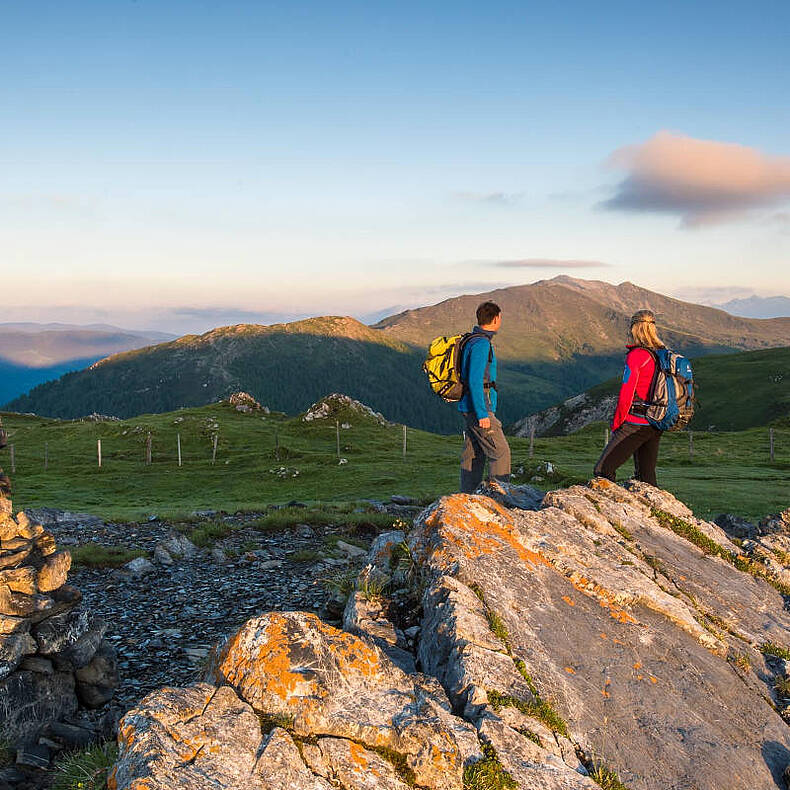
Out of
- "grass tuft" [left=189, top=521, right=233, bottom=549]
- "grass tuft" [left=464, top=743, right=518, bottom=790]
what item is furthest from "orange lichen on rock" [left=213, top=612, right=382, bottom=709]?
"grass tuft" [left=189, top=521, right=233, bottom=549]

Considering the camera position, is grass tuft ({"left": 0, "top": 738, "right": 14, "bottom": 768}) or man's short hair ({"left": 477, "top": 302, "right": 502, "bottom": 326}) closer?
grass tuft ({"left": 0, "top": 738, "right": 14, "bottom": 768})

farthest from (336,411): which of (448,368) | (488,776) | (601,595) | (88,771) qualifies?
(488,776)

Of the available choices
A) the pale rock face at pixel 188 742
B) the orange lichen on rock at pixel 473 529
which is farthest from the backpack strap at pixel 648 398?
the pale rock face at pixel 188 742

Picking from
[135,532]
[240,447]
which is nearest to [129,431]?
[240,447]

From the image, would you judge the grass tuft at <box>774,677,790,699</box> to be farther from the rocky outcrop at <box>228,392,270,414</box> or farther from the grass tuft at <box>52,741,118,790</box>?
the rocky outcrop at <box>228,392,270,414</box>

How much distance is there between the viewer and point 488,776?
4500 mm

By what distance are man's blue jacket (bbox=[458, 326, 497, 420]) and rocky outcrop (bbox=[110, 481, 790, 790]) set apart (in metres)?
2.78

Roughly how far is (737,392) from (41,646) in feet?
514

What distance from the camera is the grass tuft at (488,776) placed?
A: 4.43 meters

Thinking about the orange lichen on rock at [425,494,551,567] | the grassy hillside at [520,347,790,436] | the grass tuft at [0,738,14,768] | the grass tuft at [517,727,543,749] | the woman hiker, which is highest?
the woman hiker

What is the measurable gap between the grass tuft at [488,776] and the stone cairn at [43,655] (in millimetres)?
4767

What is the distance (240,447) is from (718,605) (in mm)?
56269

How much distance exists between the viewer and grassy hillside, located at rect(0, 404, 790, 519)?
30.4m

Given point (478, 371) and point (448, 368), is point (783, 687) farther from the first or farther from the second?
point (448, 368)
